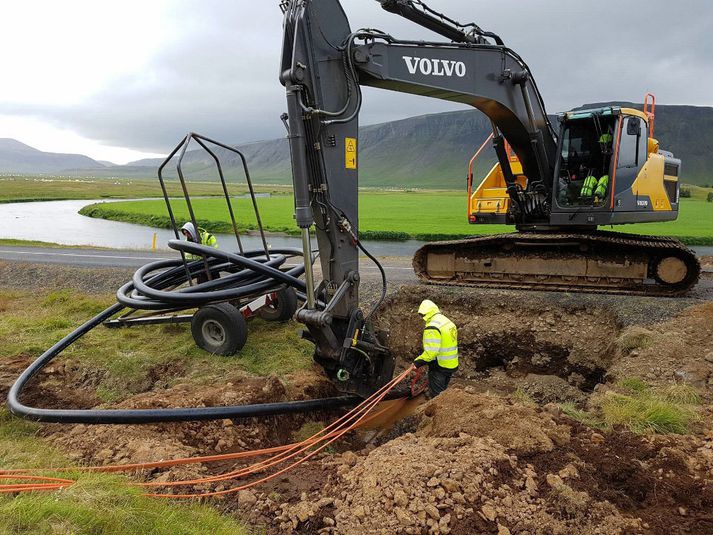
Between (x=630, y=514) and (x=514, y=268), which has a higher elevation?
(x=514, y=268)

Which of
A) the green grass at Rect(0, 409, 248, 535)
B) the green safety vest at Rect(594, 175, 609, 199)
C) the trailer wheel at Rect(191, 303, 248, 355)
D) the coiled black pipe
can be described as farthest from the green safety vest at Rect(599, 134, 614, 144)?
the green grass at Rect(0, 409, 248, 535)

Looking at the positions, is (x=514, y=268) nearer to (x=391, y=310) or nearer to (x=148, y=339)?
(x=391, y=310)

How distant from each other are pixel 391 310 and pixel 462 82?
451 cm

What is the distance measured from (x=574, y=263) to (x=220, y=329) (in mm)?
6879

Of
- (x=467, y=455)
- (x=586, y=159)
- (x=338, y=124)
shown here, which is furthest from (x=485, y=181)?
(x=467, y=455)

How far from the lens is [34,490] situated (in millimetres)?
3613

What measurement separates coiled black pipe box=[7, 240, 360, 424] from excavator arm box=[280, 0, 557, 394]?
76 cm

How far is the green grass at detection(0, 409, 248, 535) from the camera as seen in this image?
3.07 meters

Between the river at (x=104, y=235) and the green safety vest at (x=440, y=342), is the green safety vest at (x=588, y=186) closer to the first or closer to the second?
the green safety vest at (x=440, y=342)

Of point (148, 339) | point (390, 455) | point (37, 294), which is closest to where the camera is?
point (390, 455)

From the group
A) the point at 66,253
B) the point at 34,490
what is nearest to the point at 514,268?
the point at 34,490

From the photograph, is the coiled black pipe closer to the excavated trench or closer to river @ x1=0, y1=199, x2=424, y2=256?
the excavated trench

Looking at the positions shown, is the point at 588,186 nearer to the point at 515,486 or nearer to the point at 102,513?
the point at 515,486

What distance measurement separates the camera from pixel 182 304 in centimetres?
666
